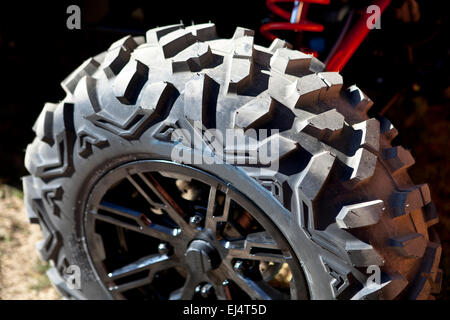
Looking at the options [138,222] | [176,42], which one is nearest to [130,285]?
[138,222]

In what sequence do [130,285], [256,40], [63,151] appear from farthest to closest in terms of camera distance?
[256,40]
[130,285]
[63,151]

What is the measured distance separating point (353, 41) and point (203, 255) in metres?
0.85

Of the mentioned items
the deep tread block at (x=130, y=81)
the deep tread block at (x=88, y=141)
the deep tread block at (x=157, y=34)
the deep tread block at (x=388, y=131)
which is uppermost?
the deep tread block at (x=157, y=34)

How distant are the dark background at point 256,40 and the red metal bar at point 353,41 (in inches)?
11.9

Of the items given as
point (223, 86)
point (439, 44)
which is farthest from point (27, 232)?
point (439, 44)

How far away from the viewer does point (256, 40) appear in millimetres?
1989

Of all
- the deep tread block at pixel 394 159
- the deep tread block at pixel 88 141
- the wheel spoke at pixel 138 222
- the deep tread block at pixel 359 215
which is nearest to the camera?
the deep tread block at pixel 359 215

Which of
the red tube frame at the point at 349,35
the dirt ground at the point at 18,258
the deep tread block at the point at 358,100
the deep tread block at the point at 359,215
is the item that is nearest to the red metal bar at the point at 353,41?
the red tube frame at the point at 349,35

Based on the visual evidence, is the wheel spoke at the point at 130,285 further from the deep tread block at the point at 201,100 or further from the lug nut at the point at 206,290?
the deep tread block at the point at 201,100

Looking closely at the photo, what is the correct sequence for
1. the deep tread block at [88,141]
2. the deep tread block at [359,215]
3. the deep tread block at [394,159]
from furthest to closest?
the deep tread block at [88,141] < the deep tread block at [394,159] < the deep tread block at [359,215]

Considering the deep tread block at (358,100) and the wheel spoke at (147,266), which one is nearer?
the deep tread block at (358,100)

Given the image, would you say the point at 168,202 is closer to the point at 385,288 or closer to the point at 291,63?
the point at 291,63

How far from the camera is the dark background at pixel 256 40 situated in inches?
71.9
